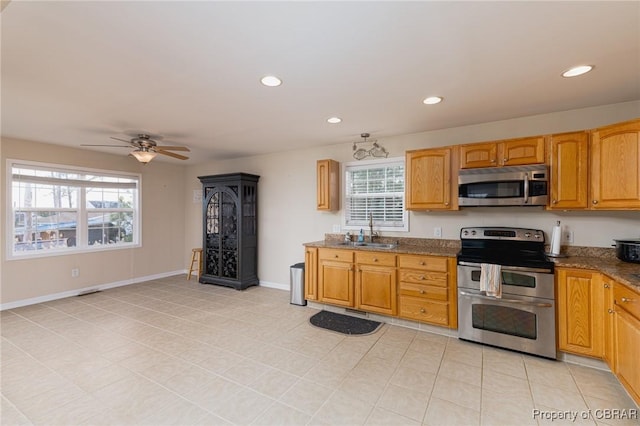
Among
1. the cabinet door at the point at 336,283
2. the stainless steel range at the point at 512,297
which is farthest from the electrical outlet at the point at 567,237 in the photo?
the cabinet door at the point at 336,283

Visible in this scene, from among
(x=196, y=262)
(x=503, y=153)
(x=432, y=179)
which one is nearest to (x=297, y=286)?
(x=432, y=179)

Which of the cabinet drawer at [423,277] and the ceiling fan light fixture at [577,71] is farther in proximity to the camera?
the cabinet drawer at [423,277]

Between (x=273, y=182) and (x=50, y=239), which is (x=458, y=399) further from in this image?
(x=50, y=239)

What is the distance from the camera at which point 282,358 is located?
2.67m

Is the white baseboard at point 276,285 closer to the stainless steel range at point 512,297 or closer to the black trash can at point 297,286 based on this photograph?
the black trash can at point 297,286

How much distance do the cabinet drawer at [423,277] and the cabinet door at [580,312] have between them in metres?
1.01

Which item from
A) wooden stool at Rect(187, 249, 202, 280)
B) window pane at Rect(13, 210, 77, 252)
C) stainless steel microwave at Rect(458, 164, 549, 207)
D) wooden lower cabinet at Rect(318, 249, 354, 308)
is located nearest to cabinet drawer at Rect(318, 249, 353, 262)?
wooden lower cabinet at Rect(318, 249, 354, 308)

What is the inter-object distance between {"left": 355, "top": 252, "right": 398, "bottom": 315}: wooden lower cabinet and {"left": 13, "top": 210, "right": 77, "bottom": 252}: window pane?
4.89m

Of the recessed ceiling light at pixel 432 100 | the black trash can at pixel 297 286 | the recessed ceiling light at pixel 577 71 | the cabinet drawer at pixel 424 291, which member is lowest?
the black trash can at pixel 297 286

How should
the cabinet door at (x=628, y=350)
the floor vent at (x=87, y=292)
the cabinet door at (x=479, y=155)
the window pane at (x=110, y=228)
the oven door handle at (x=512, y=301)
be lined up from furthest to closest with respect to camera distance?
1. the window pane at (x=110, y=228)
2. the floor vent at (x=87, y=292)
3. the cabinet door at (x=479, y=155)
4. the oven door handle at (x=512, y=301)
5. the cabinet door at (x=628, y=350)

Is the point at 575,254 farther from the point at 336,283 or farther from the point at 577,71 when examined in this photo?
the point at 336,283

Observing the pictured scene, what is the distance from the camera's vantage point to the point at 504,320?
9.18ft

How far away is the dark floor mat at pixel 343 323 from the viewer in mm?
3317

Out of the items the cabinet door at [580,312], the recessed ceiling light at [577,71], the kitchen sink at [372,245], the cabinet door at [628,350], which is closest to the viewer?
the cabinet door at [628,350]
